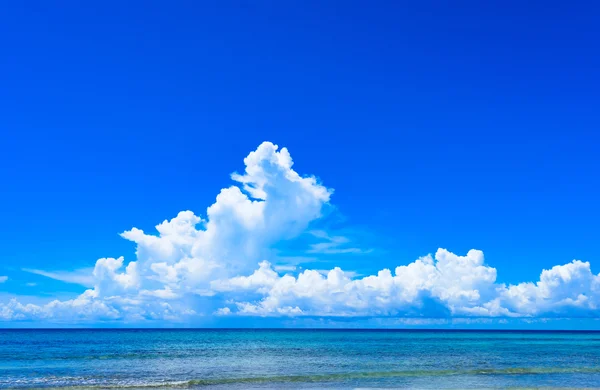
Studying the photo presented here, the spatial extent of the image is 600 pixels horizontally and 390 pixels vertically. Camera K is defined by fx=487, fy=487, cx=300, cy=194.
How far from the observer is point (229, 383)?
37156mm

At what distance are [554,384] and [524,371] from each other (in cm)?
906

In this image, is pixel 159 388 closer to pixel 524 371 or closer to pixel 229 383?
pixel 229 383

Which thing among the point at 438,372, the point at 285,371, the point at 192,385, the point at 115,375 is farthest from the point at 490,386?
the point at 115,375

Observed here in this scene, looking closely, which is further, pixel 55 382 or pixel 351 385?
pixel 55 382

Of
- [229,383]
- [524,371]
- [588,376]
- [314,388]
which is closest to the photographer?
[314,388]

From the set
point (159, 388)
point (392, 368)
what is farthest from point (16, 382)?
point (392, 368)

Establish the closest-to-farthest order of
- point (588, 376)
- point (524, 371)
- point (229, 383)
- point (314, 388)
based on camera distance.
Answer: point (314, 388), point (229, 383), point (588, 376), point (524, 371)

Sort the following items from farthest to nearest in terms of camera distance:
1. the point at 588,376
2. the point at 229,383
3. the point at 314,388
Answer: the point at 588,376 < the point at 229,383 < the point at 314,388

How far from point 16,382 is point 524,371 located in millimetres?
43774

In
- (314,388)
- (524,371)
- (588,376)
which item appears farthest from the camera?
(524,371)

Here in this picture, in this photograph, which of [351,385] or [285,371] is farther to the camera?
[285,371]

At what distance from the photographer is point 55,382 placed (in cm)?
3816

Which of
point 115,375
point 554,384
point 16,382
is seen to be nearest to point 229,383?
point 115,375

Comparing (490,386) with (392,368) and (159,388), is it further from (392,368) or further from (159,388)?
(159,388)
